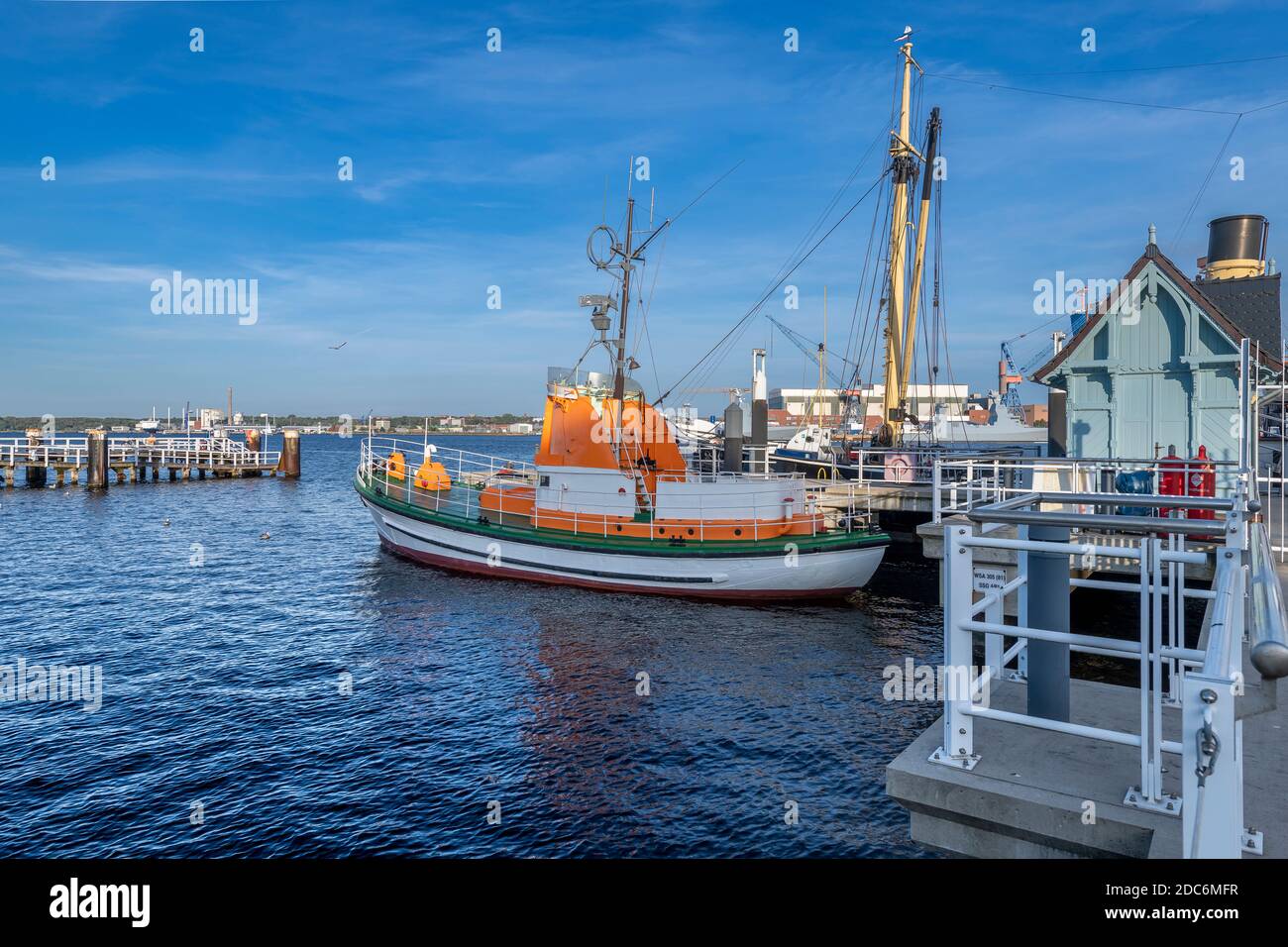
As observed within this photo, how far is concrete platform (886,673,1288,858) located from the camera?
12.2 ft

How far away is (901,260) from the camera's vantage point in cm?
3331

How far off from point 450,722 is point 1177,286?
17775mm

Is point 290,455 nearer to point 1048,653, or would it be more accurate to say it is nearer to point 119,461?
point 119,461

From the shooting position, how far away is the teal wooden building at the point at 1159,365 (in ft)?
56.8

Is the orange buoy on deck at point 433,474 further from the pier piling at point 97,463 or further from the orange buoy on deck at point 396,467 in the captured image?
the pier piling at point 97,463

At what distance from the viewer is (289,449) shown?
6788 centimetres

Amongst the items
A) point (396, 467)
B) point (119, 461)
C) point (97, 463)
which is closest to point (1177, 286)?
point (396, 467)

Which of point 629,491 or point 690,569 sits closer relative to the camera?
point 690,569

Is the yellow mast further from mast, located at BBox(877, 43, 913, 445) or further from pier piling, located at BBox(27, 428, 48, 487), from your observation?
pier piling, located at BBox(27, 428, 48, 487)

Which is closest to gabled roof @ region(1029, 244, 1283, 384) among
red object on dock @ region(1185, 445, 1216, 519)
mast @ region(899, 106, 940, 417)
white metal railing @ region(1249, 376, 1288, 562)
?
white metal railing @ region(1249, 376, 1288, 562)
